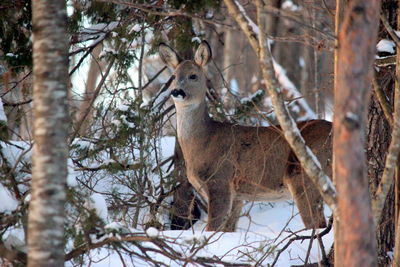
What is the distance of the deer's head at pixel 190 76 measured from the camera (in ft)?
26.6

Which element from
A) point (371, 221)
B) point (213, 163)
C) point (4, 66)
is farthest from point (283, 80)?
point (371, 221)

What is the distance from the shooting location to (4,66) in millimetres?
6984

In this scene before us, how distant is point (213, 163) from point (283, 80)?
878cm

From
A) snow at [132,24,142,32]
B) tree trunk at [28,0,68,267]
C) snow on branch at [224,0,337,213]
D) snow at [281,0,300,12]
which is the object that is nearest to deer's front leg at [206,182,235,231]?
snow at [132,24,142,32]

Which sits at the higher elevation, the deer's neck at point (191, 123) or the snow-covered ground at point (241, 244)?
the deer's neck at point (191, 123)

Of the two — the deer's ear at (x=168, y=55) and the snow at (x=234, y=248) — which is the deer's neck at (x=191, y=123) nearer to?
the deer's ear at (x=168, y=55)

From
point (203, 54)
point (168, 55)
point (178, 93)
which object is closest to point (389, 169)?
point (178, 93)

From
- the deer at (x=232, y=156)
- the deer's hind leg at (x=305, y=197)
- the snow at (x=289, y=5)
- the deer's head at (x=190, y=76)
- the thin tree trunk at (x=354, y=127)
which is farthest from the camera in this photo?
the snow at (x=289, y=5)

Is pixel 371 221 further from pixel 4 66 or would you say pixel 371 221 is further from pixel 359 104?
pixel 4 66

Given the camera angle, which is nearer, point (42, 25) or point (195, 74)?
point (42, 25)

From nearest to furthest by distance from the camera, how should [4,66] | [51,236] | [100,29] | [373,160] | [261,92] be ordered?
[51,236] → [373,160] → [4,66] → [100,29] → [261,92]

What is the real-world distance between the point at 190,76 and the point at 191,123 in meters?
0.54

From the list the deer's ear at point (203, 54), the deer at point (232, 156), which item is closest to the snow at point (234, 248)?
the deer at point (232, 156)

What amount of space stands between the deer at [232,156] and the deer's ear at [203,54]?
0.01 meters
